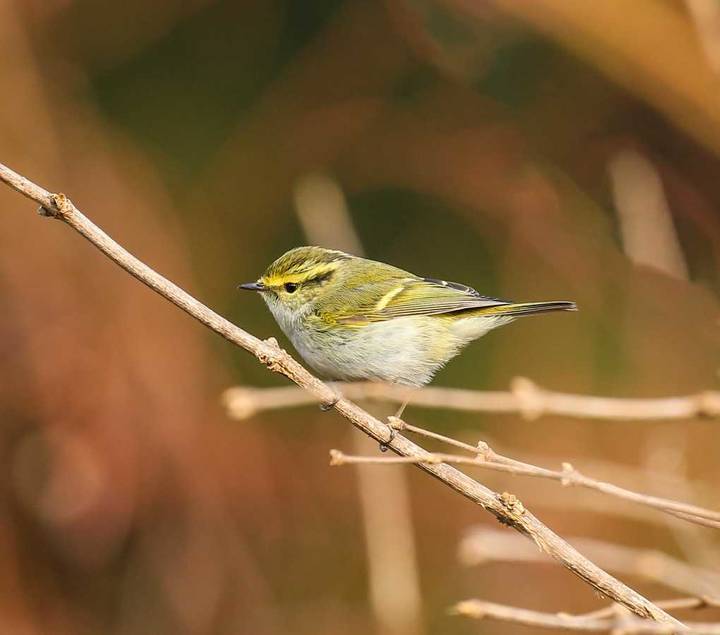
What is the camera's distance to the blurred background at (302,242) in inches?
156

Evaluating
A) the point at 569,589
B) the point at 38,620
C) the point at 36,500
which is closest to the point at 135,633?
the point at 38,620

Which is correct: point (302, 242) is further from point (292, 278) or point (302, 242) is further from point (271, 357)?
point (271, 357)

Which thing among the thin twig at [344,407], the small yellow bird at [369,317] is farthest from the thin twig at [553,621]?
the small yellow bird at [369,317]

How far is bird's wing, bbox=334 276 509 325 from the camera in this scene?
309 cm

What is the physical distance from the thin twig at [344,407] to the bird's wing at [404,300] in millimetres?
1136

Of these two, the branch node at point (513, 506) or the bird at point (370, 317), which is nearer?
the branch node at point (513, 506)

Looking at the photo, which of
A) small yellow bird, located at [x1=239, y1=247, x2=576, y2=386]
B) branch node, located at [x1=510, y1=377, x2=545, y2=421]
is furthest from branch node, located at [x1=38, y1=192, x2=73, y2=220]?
small yellow bird, located at [x1=239, y1=247, x2=576, y2=386]

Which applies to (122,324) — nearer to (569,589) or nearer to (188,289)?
(188,289)

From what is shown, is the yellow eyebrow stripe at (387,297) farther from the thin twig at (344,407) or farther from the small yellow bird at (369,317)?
the thin twig at (344,407)

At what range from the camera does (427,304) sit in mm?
3195

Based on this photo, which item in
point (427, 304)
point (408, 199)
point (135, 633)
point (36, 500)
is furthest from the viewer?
point (408, 199)

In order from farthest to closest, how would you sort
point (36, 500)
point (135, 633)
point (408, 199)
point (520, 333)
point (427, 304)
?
point (408, 199) → point (520, 333) → point (135, 633) → point (36, 500) → point (427, 304)

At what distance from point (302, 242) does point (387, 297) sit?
190 centimetres

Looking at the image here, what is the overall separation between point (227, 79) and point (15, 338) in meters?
2.06
